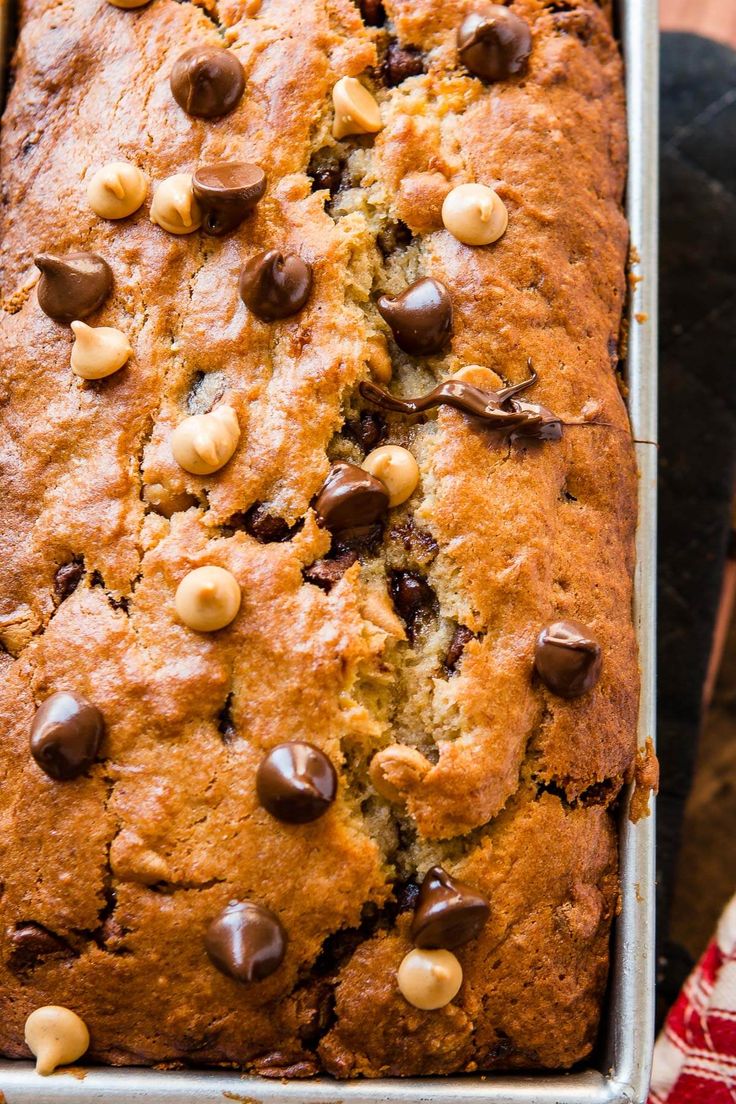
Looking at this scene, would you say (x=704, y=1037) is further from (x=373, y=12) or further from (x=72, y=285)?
(x=373, y=12)

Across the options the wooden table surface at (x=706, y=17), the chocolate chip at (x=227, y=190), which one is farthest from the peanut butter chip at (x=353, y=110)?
the wooden table surface at (x=706, y=17)

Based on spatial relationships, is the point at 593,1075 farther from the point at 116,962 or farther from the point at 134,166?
the point at 134,166

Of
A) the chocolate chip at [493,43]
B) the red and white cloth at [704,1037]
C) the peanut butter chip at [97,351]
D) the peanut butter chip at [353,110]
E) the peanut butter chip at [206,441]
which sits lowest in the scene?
the red and white cloth at [704,1037]

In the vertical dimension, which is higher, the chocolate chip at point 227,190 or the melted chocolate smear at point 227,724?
the chocolate chip at point 227,190

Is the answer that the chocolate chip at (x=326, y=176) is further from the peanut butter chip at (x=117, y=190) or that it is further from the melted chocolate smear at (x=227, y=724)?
the melted chocolate smear at (x=227, y=724)

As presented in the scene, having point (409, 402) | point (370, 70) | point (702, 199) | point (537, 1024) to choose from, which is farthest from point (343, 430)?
point (702, 199)
